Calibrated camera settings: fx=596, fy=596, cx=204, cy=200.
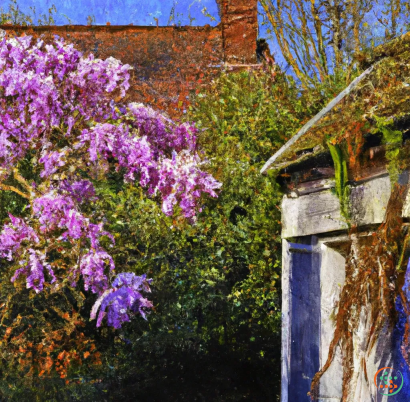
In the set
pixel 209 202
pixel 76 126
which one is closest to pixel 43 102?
pixel 76 126

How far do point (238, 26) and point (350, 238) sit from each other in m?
6.38

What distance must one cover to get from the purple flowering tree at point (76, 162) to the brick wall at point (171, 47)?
132cm

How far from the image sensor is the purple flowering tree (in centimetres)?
716

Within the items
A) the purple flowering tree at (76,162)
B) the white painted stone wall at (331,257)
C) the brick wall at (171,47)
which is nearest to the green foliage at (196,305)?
the purple flowering tree at (76,162)

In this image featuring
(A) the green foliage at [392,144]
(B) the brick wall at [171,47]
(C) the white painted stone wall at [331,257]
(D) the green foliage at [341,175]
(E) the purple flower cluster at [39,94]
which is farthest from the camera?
(B) the brick wall at [171,47]

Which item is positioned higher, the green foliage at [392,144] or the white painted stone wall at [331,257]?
the green foliage at [392,144]

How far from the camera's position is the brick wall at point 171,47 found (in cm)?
970

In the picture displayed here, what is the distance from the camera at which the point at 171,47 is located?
987cm

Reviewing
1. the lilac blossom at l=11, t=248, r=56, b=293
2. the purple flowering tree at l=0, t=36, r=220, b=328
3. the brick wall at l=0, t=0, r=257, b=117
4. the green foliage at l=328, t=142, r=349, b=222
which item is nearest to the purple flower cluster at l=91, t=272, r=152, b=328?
the purple flowering tree at l=0, t=36, r=220, b=328

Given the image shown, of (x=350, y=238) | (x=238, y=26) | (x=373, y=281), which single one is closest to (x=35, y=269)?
(x=350, y=238)

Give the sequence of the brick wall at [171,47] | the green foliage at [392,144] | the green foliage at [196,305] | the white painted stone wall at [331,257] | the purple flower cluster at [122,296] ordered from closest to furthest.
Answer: the green foliage at [392,144]
the white painted stone wall at [331,257]
the purple flower cluster at [122,296]
the green foliage at [196,305]
the brick wall at [171,47]

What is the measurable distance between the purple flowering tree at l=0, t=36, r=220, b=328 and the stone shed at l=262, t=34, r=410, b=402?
255 centimetres

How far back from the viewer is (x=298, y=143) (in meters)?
4.82

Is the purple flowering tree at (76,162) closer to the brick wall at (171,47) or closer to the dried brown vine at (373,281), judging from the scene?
the brick wall at (171,47)
